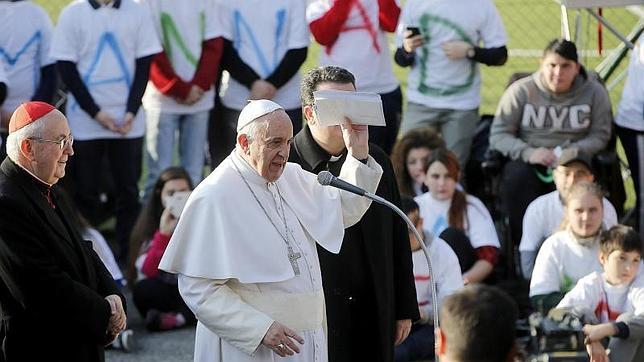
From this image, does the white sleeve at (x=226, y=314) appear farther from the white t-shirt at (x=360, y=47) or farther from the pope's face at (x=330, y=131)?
the white t-shirt at (x=360, y=47)

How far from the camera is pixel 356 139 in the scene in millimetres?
6012

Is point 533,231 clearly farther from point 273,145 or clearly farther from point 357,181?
point 273,145

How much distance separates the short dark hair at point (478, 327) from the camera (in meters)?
4.11

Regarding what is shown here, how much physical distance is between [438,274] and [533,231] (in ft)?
3.31

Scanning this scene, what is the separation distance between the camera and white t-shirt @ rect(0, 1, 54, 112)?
10227 mm

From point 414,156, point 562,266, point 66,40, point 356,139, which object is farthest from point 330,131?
point 66,40

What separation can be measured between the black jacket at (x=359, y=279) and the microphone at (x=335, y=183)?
968 millimetres

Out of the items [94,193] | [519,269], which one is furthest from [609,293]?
[94,193]

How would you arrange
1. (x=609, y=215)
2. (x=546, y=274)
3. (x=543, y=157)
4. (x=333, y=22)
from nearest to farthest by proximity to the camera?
(x=546, y=274), (x=609, y=215), (x=543, y=157), (x=333, y=22)

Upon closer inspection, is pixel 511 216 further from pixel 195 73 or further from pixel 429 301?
pixel 195 73

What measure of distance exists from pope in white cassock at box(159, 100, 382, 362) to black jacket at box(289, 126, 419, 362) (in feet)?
1.47

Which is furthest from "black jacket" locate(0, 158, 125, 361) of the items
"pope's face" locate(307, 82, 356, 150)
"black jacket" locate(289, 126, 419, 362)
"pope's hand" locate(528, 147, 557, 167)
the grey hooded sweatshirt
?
the grey hooded sweatshirt

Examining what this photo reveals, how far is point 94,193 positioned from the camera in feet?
34.3

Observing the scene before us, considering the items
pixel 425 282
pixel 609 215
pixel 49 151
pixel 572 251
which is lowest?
pixel 425 282
